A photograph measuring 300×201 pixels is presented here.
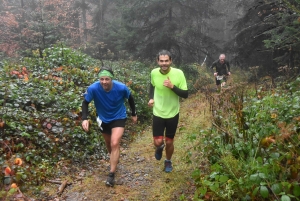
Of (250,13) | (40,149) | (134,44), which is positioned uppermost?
(250,13)

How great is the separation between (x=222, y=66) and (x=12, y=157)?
9.02 metres

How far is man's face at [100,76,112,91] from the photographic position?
5109 millimetres

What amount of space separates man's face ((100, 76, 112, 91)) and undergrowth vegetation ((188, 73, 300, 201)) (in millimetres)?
1948

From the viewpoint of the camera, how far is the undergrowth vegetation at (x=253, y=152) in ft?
10.2

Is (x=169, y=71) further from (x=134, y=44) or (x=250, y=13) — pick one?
(x=134, y=44)

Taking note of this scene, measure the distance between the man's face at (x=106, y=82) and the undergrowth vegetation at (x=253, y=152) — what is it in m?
1.95

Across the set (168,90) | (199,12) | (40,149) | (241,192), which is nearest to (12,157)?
(40,149)

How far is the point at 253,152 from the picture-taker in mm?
3727

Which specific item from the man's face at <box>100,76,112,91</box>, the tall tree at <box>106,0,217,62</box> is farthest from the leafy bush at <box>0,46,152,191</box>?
the tall tree at <box>106,0,217,62</box>

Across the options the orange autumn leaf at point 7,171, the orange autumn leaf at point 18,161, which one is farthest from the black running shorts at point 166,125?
the orange autumn leaf at point 7,171

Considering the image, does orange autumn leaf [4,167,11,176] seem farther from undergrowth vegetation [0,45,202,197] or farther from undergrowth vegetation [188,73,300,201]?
undergrowth vegetation [188,73,300,201]

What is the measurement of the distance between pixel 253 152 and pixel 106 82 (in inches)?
106

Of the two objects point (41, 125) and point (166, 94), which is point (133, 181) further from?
point (41, 125)

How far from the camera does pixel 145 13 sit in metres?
17.6
